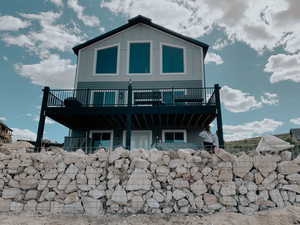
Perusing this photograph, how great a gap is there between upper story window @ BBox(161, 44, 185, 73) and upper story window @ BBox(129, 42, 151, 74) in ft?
2.53

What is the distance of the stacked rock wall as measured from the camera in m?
4.04

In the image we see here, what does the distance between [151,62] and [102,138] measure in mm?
4500

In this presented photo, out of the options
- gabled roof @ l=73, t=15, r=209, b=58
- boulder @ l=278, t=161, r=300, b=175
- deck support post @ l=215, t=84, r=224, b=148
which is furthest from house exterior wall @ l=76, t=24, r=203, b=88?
boulder @ l=278, t=161, r=300, b=175

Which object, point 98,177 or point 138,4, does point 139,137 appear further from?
point 138,4

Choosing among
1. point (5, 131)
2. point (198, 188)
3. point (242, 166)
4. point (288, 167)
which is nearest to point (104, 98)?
point (198, 188)

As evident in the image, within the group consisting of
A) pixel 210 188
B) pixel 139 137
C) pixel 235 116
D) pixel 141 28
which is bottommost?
pixel 210 188

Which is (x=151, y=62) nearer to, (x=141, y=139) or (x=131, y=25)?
(x=131, y=25)

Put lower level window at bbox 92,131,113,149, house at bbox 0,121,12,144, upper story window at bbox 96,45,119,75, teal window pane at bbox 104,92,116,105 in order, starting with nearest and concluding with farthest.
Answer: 1. lower level window at bbox 92,131,113,149
2. teal window pane at bbox 104,92,116,105
3. upper story window at bbox 96,45,119,75
4. house at bbox 0,121,12,144

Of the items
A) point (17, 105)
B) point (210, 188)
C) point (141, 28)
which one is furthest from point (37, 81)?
point (210, 188)

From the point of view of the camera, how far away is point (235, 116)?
43.1 feet

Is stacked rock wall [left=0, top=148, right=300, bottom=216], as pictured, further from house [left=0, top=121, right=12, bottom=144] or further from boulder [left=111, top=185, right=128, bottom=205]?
house [left=0, top=121, right=12, bottom=144]

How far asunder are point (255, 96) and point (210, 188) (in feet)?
33.3

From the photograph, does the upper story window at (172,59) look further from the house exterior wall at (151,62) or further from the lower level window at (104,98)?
the lower level window at (104,98)

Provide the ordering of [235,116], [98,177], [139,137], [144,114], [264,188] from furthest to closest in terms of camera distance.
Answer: [235,116], [139,137], [144,114], [98,177], [264,188]
